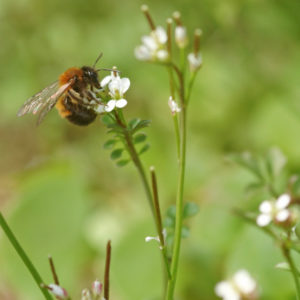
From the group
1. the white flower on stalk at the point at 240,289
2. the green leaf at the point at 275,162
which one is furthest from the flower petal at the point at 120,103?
the green leaf at the point at 275,162

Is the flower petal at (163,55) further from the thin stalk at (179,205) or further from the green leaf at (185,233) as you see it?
the green leaf at (185,233)

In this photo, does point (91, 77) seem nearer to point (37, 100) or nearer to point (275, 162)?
point (37, 100)

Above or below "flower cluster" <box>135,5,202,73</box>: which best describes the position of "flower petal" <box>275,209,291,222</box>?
below

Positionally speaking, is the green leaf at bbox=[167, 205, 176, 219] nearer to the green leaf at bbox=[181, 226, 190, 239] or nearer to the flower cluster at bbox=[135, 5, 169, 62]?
the green leaf at bbox=[181, 226, 190, 239]

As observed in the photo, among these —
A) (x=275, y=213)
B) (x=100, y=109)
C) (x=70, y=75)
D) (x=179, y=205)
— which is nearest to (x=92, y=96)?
(x=100, y=109)

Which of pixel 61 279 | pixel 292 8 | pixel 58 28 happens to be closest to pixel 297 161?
pixel 292 8

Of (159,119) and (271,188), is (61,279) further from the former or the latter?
(159,119)

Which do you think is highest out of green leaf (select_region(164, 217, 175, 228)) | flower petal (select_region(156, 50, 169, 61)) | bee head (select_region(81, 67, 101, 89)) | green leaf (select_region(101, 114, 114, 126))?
flower petal (select_region(156, 50, 169, 61))

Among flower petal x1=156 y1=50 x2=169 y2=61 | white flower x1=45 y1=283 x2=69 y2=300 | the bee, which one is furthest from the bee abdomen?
white flower x1=45 y1=283 x2=69 y2=300
